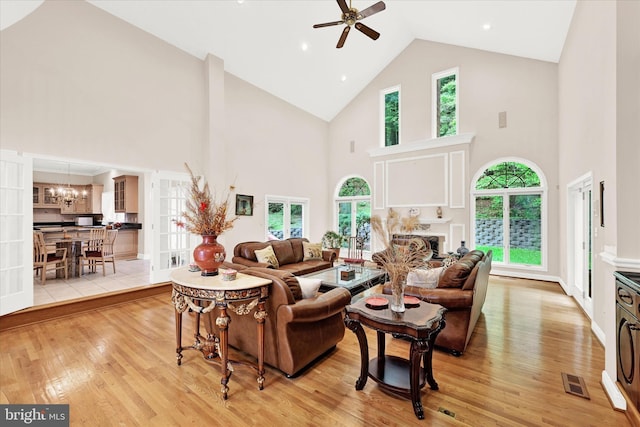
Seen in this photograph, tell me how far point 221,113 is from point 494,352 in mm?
6361

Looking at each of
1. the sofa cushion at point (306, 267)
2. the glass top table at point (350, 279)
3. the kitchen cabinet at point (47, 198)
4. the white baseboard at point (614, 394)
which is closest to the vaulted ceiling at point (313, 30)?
the sofa cushion at point (306, 267)

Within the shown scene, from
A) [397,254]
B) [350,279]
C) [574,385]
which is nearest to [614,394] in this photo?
[574,385]

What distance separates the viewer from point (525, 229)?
20.9ft

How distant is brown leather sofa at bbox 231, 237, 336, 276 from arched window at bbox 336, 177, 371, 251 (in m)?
2.77

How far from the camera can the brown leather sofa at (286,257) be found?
5230 mm

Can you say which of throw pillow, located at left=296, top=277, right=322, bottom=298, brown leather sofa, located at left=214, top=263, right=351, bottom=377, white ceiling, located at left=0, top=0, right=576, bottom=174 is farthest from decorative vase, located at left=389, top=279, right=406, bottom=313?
white ceiling, located at left=0, top=0, right=576, bottom=174

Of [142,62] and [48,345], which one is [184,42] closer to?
[142,62]

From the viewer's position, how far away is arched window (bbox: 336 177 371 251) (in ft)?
28.7

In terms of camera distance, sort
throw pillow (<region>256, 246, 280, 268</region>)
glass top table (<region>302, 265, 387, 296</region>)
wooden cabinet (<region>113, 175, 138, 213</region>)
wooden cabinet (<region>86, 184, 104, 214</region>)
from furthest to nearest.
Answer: wooden cabinet (<region>86, 184, 104, 214</region>)
wooden cabinet (<region>113, 175, 138, 213</region>)
throw pillow (<region>256, 246, 280, 268</region>)
glass top table (<region>302, 265, 387, 296</region>)

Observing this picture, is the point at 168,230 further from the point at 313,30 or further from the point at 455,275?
the point at 313,30

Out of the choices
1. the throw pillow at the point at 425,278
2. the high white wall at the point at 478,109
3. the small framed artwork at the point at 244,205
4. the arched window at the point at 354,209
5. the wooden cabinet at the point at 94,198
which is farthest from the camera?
the wooden cabinet at the point at 94,198

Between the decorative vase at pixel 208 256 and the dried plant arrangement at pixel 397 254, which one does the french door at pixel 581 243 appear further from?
the decorative vase at pixel 208 256

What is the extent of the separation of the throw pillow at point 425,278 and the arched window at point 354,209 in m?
5.40

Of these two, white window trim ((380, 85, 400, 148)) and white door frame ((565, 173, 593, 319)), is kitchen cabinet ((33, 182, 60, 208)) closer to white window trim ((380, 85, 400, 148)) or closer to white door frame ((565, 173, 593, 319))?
white window trim ((380, 85, 400, 148))
